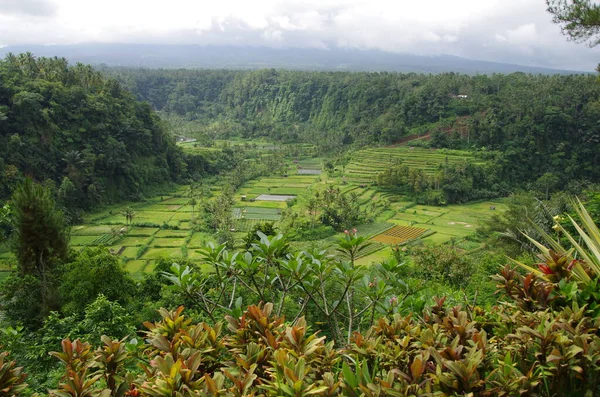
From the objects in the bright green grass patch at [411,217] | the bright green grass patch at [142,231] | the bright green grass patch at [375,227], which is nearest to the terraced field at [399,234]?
the bright green grass patch at [375,227]

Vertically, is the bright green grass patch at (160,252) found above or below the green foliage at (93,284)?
below

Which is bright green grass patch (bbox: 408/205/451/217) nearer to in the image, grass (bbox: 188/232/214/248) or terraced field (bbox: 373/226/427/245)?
terraced field (bbox: 373/226/427/245)

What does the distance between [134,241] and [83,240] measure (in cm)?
220

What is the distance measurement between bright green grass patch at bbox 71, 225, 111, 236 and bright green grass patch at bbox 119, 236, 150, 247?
1417 millimetres

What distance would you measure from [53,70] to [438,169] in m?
27.6

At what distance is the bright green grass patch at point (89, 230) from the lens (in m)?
20.5

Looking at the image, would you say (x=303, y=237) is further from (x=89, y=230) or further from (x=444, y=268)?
(x=89, y=230)

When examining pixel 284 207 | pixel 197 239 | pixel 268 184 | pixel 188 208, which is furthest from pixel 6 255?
pixel 268 184

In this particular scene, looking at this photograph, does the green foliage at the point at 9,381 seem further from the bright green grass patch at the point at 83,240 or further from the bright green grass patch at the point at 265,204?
the bright green grass patch at the point at 265,204

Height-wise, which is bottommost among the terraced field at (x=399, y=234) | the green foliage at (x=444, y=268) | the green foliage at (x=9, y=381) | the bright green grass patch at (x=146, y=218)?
the bright green grass patch at (x=146, y=218)

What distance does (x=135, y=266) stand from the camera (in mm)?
17266

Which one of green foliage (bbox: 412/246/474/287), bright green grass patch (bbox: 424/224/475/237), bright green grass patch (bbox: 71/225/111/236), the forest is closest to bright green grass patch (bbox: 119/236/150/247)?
the forest

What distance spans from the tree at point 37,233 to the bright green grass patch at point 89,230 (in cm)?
1037

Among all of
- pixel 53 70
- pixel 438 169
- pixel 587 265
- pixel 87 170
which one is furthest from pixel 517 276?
pixel 53 70
